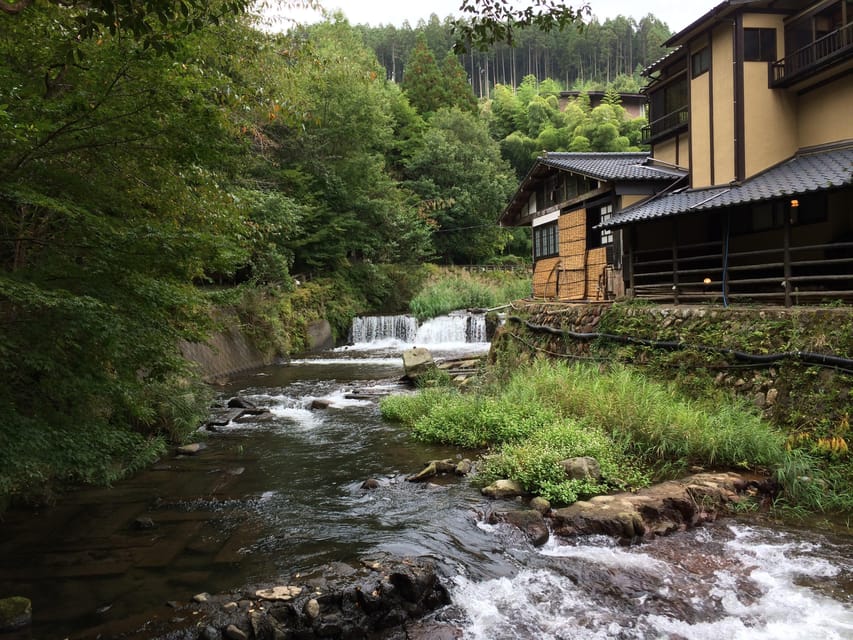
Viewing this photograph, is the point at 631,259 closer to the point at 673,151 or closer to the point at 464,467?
the point at 673,151

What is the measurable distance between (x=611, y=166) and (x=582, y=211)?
1.66 meters

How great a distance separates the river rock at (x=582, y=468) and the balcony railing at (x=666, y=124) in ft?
39.8

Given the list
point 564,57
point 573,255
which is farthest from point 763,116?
point 564,57

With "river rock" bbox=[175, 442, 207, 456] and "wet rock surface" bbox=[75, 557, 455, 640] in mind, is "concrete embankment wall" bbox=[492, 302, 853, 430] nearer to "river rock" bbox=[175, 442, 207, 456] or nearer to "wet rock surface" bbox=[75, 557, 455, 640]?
"wet rock surface" bbox=[75, 557, 455, 640]

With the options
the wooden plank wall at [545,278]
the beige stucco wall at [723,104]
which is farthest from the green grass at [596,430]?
the wooden plank wall at [545,278]

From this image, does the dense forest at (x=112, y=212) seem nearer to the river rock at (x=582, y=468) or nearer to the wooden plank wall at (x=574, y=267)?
the river rock at (x=582, y=468)

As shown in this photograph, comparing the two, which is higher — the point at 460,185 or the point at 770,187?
the point at 460,185

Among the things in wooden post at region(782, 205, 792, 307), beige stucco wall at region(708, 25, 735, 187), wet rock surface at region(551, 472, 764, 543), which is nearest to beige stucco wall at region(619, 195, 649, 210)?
beige stucco wall at region(708, 25, 735, 187)

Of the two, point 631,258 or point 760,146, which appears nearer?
point 760,146

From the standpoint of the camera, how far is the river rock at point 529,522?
5.84 meters

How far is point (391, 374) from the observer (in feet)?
56.6

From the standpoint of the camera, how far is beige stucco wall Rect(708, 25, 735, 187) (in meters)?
13.1

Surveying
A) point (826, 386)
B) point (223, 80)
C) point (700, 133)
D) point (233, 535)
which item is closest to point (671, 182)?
point (700, 133)

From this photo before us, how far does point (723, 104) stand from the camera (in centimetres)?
1334
